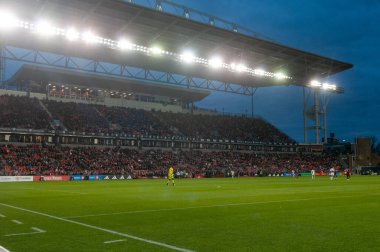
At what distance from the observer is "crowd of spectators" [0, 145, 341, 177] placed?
2000 inches

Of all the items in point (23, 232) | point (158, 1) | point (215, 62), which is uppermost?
point (158, 1)

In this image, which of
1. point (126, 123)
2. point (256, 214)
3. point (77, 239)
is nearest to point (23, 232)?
point (77, 239)

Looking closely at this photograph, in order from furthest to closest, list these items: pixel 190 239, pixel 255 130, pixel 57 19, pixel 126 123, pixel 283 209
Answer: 1. pixel 255 130
2. pixel 126 123
3. pixel 57 19
4. pixel 283 209
5. pixel 190 239

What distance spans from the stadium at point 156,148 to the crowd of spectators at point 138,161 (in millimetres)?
282

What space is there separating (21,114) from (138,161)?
18629mm

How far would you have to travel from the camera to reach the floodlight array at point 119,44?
44975 millimetres

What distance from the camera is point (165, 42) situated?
5578cm

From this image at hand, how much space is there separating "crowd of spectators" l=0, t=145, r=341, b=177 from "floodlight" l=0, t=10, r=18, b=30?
16529 mm

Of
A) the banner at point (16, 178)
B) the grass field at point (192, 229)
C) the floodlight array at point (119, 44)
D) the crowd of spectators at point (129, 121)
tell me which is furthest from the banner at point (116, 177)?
the grass field at point (192, 229)

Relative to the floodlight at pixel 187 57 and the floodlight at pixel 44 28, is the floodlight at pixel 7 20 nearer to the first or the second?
the floodlight at pixel 44 28

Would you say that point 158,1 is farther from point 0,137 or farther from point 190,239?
point 190,239

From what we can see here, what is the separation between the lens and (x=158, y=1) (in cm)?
4884

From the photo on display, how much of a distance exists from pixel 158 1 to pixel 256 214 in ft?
131

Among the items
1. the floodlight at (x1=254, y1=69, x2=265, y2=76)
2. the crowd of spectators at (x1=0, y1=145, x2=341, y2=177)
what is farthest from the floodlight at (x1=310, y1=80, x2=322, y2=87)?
the crowd of spectators at (x1=0, y1=145, x2=341, y2=177)
